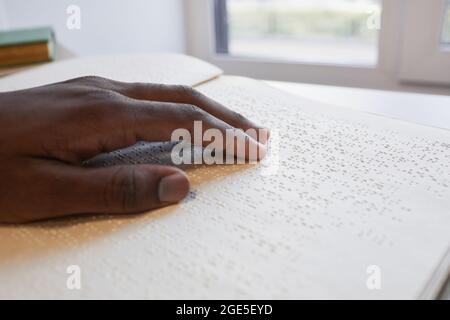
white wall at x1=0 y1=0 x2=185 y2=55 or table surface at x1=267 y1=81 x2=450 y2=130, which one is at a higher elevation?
white wall at x1=0 y1=0 x2=185 y2=55

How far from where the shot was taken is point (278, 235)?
42cm

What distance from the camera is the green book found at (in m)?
0.97

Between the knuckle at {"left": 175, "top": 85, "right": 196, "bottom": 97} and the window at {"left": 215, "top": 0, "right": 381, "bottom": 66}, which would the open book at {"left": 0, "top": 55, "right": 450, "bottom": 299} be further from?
the window at {"left": 215, "top": 0, "right": 381, "bottom": 66}

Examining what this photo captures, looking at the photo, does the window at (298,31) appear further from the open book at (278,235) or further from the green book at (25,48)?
the open book at (278,235)

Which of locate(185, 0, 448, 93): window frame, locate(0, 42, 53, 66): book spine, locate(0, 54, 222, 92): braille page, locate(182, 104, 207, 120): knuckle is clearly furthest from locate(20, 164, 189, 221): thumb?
locate(185, 0, 448, 93): window frame

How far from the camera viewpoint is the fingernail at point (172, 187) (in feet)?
1.51

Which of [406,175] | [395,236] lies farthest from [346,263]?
[406,175]

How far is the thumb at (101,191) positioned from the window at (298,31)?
1.06 metres

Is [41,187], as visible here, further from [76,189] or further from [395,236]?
[395,236]

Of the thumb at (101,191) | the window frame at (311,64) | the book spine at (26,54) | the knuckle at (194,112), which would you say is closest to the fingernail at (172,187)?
the thumb at (101,191)

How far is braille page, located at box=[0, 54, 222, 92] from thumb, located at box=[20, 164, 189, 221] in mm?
371

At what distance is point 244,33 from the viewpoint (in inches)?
68.2

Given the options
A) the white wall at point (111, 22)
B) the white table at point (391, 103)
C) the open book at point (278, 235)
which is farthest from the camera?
the white wall at point (111, 22)

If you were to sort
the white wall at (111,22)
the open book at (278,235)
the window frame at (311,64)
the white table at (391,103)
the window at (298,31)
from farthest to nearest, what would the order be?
the window at (298,31) → the window frame at (311,64) → the white wall at (111,22) → the white table at (391,103) → the open book at (278,235)
